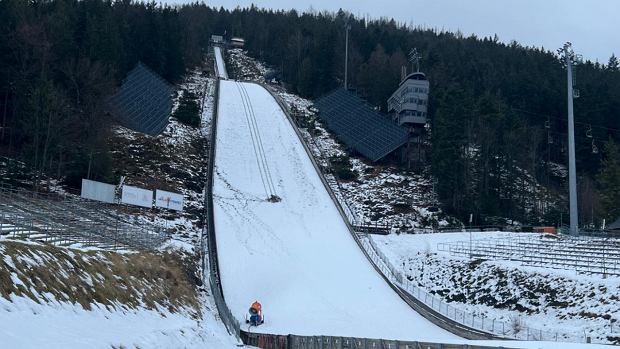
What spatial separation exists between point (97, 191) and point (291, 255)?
11884mm

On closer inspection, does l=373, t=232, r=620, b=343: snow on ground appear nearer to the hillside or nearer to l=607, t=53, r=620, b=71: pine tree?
the hillside

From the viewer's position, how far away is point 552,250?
141ft

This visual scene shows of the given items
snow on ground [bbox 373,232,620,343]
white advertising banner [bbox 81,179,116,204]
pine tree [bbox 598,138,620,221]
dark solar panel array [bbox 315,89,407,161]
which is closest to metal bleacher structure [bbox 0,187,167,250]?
white advertising banner [bbox 81,179,116,204]

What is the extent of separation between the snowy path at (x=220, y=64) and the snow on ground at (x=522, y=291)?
3159 inches

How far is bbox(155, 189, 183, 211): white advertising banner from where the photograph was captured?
4588cm

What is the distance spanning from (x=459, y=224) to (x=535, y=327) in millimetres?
23819

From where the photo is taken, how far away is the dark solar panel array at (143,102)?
6378 centimetres

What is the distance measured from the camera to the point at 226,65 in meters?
138

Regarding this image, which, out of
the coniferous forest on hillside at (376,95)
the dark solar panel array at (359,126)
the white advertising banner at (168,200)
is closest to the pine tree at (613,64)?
the coniferous forest on hillside at (376,95)

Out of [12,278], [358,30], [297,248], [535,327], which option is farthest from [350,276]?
[358,30]

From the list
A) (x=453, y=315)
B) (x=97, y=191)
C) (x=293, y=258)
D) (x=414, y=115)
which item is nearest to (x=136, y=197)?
(x=97, y=191)

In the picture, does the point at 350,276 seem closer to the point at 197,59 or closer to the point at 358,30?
the point at 197,59

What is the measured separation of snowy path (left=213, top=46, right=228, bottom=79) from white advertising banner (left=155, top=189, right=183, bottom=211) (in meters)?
72.1

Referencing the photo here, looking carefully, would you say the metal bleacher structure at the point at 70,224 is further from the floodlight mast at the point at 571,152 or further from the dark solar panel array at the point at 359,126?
the dark solar panel array at the point at 359,126
